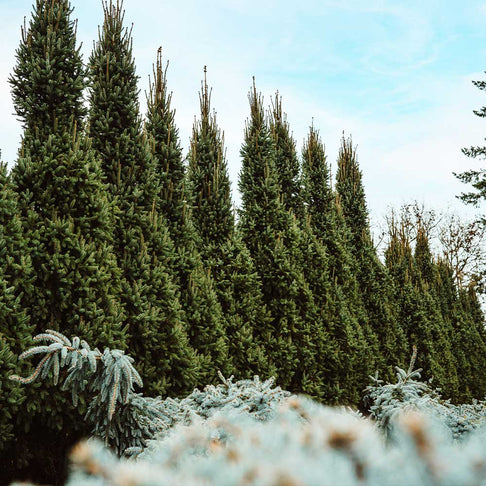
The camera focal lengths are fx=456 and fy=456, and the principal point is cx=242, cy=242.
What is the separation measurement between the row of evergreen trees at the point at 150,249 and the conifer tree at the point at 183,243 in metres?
0.02

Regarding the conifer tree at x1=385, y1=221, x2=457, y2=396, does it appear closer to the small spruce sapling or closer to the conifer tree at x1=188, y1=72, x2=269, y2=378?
the conifer tree at x1=188, y1=72, x2=269, y2=378

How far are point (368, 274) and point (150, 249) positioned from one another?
784 cm

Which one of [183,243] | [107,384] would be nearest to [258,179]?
[183,243]

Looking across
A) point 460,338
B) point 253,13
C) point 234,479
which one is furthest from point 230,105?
point 460,338

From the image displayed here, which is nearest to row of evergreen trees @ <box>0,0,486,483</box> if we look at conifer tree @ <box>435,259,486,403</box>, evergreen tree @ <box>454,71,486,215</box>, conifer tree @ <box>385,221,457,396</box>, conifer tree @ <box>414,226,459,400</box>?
conifer tree @ <box>385,221,457,396</box>

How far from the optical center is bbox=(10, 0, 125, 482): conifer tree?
438cm

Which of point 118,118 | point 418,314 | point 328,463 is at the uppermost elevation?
point 118,118

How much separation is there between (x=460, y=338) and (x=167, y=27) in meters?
16.8

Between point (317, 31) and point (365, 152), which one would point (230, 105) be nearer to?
point (317, 31)

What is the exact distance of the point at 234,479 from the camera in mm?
737

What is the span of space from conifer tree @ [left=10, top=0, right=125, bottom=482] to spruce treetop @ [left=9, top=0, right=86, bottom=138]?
11 mm

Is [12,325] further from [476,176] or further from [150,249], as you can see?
[476,176]

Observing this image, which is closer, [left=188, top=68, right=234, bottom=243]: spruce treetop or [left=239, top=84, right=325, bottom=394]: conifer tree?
[left=188, top=68, right=234, bottom=243]: spruce treetop

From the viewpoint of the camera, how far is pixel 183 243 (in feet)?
21.4
